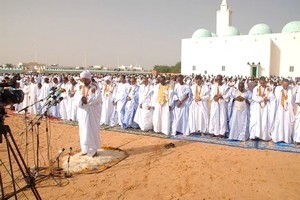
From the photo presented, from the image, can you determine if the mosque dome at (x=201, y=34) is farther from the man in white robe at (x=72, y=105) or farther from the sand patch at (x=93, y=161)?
the sand patch at (x=93, y=161)

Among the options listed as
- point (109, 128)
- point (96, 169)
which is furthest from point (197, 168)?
point (109, 128)

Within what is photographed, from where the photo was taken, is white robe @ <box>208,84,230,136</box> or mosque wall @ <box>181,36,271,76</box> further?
mosque wall @ <box>181,36,271,76</box>

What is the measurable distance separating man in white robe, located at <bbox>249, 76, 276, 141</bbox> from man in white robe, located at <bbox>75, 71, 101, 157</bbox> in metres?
4.51

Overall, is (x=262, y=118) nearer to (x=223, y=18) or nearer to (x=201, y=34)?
(x=201, y=34)

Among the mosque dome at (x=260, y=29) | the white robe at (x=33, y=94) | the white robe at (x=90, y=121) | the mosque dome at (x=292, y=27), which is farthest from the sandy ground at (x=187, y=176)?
the mosque dome at (x=260, y=29)

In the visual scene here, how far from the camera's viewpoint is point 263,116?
768 centimetres

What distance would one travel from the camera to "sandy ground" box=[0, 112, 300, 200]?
4.42 metres

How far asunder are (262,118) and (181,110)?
7.90 feet

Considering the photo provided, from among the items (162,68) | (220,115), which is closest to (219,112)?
(220,115)

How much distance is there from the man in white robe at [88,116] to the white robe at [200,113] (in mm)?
3409

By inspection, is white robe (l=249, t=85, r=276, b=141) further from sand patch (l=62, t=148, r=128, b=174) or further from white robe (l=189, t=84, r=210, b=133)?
sand patch (l=62, t=148, r=128, b=174)

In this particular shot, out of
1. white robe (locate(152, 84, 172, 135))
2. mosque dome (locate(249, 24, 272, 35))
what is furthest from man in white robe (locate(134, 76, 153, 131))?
mosque dome (locate(249, 24, 272, 35))

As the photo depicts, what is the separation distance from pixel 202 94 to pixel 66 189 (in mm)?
5112

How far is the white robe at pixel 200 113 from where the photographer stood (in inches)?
328
